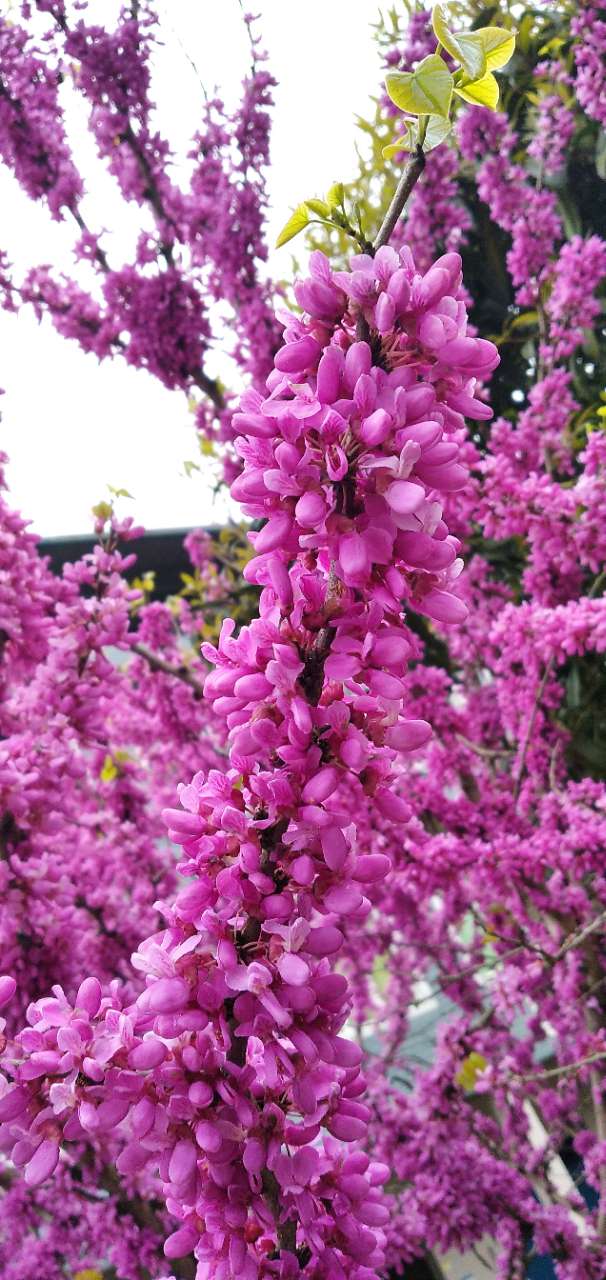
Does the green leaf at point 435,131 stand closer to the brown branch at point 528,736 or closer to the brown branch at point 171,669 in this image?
the brown branch at point 528,736

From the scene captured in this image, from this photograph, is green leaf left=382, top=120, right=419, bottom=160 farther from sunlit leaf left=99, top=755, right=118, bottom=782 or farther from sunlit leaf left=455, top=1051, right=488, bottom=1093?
sunlit leaf left=455, top=1051, right=488, bottom=1093

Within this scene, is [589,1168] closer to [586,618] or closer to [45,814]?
[586,618]

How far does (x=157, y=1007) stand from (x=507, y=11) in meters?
2.71

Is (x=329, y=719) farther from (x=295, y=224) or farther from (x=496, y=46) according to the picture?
(x=496, y=46)

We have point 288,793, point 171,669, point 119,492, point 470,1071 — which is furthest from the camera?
point 171,669

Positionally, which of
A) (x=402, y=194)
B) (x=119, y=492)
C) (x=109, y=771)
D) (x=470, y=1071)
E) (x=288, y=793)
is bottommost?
(x=470, y=1071)

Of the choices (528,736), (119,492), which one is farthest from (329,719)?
(528,736)

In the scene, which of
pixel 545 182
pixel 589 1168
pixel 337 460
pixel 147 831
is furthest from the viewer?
pixel 147 831

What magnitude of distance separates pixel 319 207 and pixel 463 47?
0.50 feet

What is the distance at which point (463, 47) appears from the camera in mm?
632

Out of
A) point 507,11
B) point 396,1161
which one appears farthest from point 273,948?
point 507,11

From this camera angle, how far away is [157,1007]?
0.60 m

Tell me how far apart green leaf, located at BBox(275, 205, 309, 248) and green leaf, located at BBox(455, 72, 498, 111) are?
15cm

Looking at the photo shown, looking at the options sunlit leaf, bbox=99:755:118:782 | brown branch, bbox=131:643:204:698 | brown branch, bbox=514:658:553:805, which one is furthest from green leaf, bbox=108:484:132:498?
brown branch, bbox=514:658:553:805
